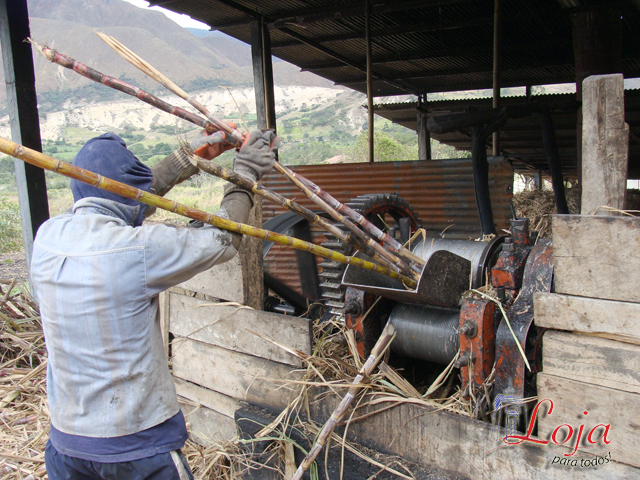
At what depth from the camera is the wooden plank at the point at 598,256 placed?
1898 millimetres

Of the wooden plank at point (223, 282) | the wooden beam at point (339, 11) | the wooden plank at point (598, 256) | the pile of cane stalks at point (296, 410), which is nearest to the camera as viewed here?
the wooden plank at point (598, 256)

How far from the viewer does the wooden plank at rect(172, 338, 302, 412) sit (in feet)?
10.5

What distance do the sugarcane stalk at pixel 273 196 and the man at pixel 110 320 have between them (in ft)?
0.60

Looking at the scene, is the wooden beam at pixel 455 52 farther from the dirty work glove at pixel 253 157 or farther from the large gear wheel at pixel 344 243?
the dirty work glove at pixel 253 157

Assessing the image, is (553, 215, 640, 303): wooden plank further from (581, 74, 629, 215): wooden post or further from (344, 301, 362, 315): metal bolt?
(344, 301, 362, 315): metal bolt

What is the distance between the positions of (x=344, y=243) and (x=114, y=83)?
1.75m

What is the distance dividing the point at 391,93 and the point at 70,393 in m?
13.4

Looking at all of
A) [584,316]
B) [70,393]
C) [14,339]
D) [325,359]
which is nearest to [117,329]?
[70,393]

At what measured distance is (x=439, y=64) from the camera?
10.3m

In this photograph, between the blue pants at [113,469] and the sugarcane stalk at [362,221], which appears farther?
the sugarcane stalk at [362,221]

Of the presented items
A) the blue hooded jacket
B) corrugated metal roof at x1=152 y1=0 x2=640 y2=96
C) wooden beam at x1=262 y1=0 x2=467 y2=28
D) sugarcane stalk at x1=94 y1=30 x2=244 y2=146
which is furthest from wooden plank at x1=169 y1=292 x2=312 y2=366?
wooden beam at x1=262 y1=0 x2=467 y2=28

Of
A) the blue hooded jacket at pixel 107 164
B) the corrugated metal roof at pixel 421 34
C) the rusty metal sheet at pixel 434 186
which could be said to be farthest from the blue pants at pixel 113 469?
the corrugated metal roof at pixel 421 34

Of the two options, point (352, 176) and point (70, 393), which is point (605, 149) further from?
point (352, 176)

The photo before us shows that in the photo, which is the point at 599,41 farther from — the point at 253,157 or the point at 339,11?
the point at 253,157
